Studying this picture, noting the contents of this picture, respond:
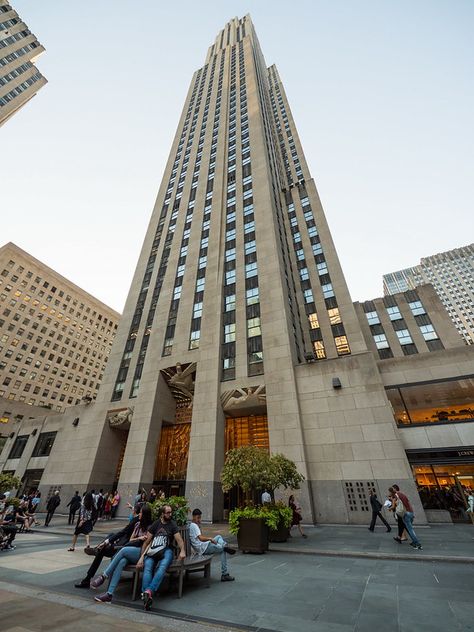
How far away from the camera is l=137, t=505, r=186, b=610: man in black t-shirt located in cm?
523

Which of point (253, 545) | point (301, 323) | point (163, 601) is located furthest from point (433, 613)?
point (301, 323)

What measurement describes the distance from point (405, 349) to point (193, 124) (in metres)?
58.9

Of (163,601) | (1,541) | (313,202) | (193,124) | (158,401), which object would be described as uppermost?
(193,124)

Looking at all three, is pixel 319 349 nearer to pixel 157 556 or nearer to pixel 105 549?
pixel 105 549

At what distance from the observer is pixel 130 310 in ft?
124

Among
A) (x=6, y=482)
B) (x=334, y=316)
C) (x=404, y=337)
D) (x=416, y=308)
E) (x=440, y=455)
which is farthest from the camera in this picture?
(x=416, y=308)

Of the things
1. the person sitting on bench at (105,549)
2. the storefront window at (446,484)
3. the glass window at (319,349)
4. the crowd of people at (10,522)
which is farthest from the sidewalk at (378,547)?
the glass window at (319,349)

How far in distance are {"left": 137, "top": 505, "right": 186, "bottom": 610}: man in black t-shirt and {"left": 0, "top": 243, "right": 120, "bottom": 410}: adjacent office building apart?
68.7 metres

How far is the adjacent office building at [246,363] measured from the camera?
20391mm

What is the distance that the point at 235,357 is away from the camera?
27078 millimetres

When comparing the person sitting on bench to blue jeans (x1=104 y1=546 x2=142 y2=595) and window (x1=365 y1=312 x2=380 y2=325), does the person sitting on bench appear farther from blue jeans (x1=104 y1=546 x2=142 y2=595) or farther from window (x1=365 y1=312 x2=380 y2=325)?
window (x1=365 y1=312 x2=380 y2=325)

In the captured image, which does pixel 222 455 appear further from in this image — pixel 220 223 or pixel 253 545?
pixel 220 223

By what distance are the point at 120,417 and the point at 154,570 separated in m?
26.3

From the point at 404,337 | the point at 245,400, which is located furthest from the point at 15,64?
the point at 404,337
